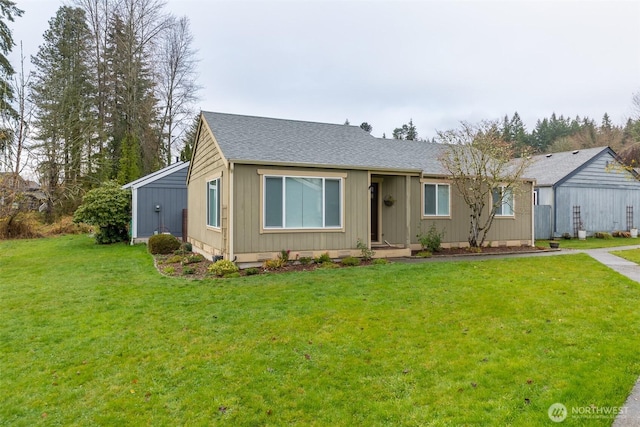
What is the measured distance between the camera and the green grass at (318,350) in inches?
122

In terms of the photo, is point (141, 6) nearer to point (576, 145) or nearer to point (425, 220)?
point (425, 220)

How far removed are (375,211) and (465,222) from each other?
3.30 metres

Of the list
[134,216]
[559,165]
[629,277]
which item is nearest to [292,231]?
[629,277]

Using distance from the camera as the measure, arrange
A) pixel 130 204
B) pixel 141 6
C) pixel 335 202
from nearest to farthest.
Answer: pixel 335 202 → pixel 130 204 → pixel 141 6

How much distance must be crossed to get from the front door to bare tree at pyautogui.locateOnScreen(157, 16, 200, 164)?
20.0 metres

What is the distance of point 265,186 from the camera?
925 centimetres

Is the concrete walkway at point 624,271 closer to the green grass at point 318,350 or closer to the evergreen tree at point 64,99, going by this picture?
the green grass at point 318,350

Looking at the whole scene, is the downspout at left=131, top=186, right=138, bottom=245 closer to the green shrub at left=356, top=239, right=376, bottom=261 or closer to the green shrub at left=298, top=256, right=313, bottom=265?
the green shrub at left=298, top=256, right=313, bottom=265

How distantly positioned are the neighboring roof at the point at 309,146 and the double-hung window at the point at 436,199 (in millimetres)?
525

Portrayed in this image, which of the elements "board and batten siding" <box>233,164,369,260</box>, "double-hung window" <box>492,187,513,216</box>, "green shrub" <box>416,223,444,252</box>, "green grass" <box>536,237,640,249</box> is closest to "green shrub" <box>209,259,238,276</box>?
"board and batten siding" <box>233,164,369,260</box>

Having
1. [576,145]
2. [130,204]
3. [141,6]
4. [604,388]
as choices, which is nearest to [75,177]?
[130,204]

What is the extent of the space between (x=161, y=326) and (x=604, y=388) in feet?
16.8

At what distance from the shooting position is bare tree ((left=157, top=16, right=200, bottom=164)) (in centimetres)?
2628

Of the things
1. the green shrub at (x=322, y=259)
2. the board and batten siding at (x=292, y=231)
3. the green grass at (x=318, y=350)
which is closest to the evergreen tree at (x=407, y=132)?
the board and batten siding at (x=292, y=231)
